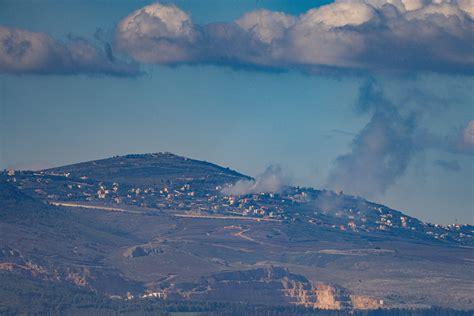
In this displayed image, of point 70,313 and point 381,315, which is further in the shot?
point 381,315

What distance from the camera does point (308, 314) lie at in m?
196

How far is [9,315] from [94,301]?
44.5 ft

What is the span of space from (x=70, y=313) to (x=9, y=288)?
14594 millimetres

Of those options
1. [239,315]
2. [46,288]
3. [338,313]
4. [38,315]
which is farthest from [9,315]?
[338,313]

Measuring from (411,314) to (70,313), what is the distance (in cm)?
4743

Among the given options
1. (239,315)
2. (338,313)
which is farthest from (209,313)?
(338,313)

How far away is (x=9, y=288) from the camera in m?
195

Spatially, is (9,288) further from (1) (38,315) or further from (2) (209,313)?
(2) (209,313)

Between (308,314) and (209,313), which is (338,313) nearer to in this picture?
(308,314)

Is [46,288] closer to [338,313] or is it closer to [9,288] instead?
[9,288]

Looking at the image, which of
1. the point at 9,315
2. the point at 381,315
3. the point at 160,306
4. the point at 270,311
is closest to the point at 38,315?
the point at 9,315

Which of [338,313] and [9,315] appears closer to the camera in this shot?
[9,315]

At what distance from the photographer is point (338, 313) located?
648 feet

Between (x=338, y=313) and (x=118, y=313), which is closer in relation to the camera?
(x=118, y=313)
